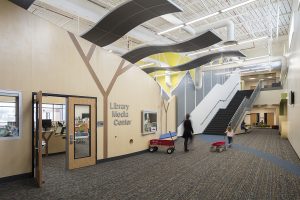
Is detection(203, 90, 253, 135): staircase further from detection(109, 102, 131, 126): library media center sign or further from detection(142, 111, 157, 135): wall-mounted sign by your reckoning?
detection(109, 102, 131, 126): library media center sign

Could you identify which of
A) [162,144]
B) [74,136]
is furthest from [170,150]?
[74,136]

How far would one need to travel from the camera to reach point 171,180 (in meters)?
4.92

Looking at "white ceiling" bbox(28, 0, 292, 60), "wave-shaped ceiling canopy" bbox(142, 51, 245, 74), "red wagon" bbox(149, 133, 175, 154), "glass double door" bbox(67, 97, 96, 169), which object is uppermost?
"white ceiling" bbox(28, 0, 292, 60)

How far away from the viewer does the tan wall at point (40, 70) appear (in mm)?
5020

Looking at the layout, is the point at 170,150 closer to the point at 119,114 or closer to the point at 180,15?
the point at 119,114

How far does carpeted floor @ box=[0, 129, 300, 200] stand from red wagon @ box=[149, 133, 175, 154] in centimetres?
105

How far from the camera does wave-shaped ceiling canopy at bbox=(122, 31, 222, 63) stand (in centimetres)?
842

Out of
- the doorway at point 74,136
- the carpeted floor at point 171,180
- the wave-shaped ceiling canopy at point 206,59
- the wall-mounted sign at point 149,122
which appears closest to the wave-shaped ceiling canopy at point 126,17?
the doorway at point 74,136

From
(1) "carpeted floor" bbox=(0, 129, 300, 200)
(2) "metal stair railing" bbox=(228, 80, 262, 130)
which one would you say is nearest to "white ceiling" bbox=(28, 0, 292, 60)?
(2) "metal stair railing" bbox=(228, 80, 262, 130)

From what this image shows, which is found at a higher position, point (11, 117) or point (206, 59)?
point (206, 59)

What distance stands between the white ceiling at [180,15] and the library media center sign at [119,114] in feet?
13.4

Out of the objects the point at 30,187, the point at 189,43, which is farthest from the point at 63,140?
the point at 189,43

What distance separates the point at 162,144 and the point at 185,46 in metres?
4.26

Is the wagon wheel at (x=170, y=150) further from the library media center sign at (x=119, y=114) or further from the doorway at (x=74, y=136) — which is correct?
the doorway at (x=74, y=136)
